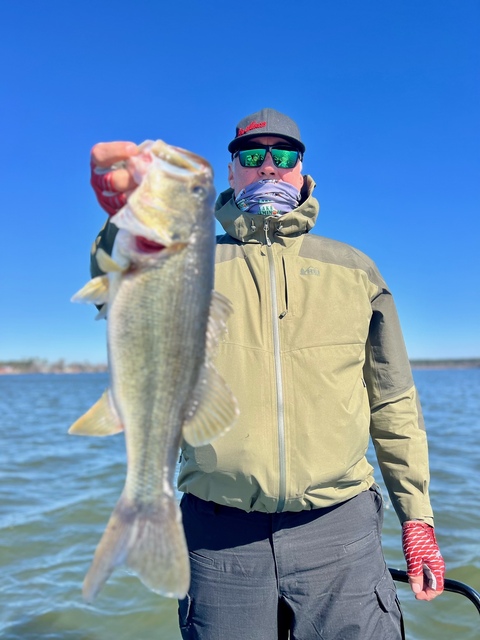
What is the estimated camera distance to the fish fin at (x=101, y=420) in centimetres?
210

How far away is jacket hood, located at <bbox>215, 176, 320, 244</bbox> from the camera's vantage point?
3.23m

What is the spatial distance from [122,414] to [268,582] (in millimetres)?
1367

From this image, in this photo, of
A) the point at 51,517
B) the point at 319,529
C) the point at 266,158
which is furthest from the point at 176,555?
the point at 51,517

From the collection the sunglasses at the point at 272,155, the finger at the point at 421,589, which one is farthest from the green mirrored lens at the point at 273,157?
the finger at the point at 421,589

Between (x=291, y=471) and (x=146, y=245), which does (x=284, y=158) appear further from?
(x=291, y=471)

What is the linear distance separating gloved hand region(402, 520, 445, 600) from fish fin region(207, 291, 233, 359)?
1920mm

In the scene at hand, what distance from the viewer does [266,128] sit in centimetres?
348

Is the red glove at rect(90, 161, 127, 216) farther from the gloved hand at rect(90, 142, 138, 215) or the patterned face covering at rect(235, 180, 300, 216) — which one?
the patterned face covering at rect(235, 180, 300, 216)

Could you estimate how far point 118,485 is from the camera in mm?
11375

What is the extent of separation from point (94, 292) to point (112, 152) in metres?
0.55

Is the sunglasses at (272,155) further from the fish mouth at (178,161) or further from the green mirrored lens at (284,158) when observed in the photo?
the fish mouth at (178,161)

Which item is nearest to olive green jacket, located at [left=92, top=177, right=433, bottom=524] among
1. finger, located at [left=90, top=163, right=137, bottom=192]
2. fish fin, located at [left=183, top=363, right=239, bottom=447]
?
finger, located at [left=90, top=163, right=137, bottom=192]

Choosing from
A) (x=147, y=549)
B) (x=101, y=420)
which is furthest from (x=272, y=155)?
(x=147, y=549)

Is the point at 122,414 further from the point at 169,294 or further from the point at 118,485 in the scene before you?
the point at 118,485
